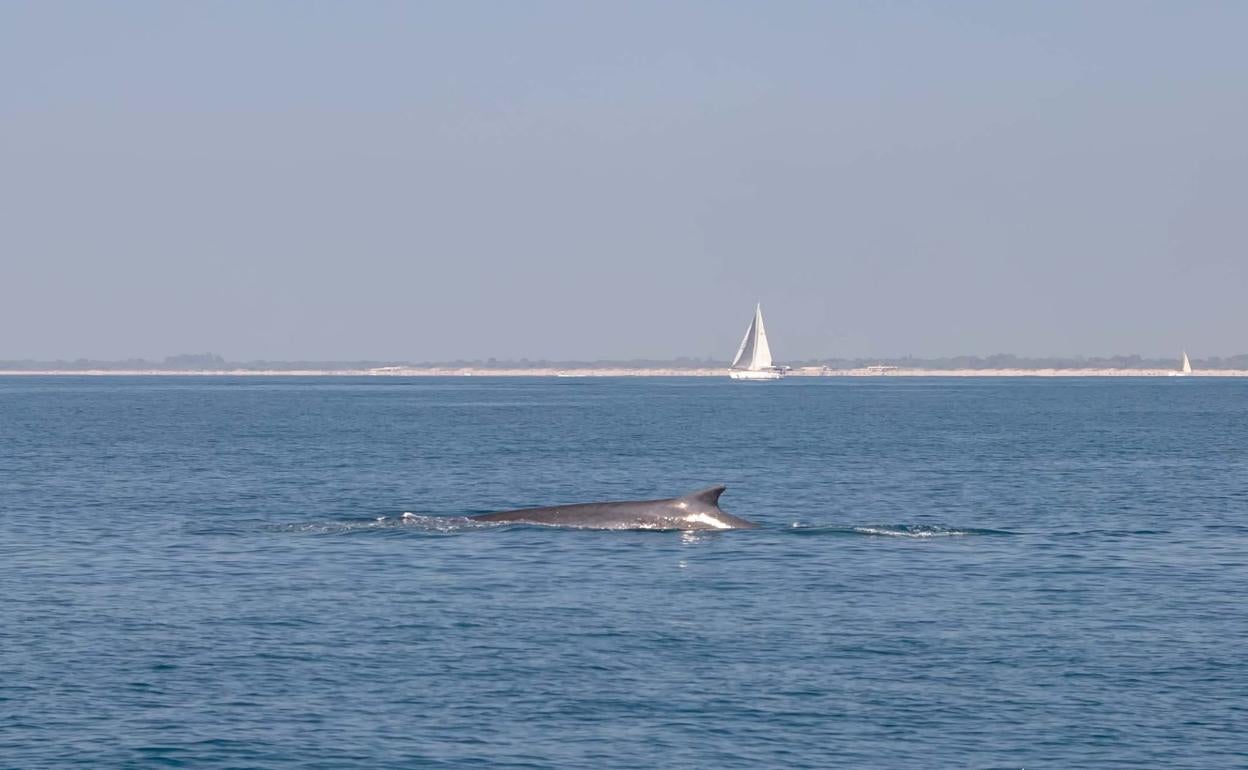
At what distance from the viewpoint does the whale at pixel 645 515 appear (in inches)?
1518

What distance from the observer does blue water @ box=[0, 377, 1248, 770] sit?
19.6m

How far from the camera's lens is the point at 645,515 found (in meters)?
38.7

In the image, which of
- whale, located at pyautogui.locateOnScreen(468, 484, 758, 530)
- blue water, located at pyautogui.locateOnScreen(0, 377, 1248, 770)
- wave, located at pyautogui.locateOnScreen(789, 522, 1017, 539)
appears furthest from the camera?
wave, located at pyautogui.locateOnScreen(789, 522, 1017, 539)

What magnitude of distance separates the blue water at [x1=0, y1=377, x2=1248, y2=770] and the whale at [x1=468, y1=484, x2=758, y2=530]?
35.7 inches

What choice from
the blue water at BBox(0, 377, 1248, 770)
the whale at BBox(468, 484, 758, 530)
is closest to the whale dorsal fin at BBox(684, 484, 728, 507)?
the whale at BBox(468, 484, 758, 530)

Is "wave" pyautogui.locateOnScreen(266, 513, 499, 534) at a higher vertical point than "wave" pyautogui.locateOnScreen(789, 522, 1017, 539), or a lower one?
higher

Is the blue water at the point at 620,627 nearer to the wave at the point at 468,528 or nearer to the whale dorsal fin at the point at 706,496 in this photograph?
the wave at the point at 468,528

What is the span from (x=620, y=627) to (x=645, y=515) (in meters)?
12.4

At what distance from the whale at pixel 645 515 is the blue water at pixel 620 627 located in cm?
91

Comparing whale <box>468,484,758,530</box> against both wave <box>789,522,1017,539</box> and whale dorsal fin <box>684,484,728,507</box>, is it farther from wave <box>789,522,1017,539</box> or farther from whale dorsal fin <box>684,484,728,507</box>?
wave <box>789,522,1017,539</box>

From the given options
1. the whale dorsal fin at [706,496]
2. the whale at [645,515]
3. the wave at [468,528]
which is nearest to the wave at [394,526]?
the wave at [468,528]

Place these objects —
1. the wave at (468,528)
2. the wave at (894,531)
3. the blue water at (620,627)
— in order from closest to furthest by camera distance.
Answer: the blue water at (620,627) < the wave at (468,528) < the wave at (894,531)

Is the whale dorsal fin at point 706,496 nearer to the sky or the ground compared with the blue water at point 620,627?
nearer to the sky

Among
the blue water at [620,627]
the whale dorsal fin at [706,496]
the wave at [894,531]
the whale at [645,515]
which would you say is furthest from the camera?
the wave at [894,531]
